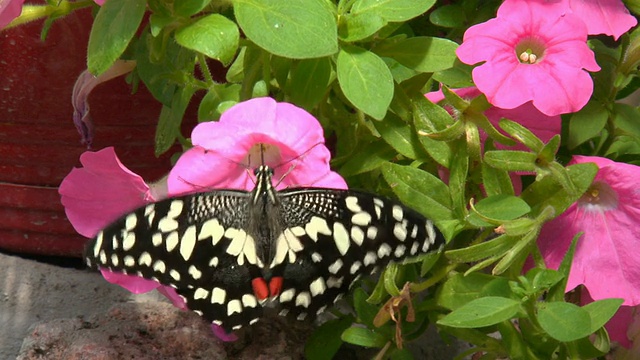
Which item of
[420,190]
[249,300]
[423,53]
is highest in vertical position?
[423,53]

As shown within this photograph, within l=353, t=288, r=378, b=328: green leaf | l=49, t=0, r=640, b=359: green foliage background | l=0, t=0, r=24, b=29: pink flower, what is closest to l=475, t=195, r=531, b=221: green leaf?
l=49, t=0, r=640, b=359: green foliage background

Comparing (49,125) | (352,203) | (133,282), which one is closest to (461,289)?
(352,203)

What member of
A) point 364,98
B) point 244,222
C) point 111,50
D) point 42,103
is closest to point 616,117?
point 364,98

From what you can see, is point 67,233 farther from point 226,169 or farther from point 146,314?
point 226,169

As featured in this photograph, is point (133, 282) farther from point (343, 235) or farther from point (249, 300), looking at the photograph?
point (343, 235)

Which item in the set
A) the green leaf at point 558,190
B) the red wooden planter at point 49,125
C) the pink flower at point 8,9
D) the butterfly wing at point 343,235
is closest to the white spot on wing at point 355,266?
the butterfly wing at point 343,235

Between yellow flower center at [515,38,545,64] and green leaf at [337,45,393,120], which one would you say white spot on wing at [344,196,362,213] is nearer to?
green leaf at [337,45,393,120]
